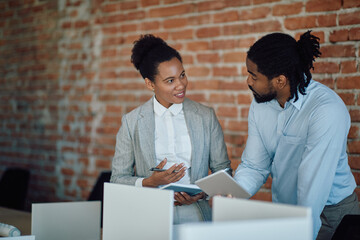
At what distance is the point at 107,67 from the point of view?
13.0 ft

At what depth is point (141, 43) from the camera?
2.60 metres

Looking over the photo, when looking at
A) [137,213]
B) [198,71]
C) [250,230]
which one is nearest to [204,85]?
[198,71]

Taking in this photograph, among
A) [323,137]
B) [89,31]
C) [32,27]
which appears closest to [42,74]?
[32,27]

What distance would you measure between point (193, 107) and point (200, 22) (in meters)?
1.02

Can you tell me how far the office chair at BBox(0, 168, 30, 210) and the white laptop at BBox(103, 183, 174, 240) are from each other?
7.95 feet

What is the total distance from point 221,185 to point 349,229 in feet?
1.83

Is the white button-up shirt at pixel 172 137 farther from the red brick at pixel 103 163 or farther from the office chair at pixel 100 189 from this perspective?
the red brick at pixel 103 163

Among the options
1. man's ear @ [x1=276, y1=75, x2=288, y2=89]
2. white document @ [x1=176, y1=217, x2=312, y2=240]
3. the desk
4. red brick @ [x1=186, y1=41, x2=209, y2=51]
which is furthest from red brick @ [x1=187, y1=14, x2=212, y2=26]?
white document @ [x1=176, y1=217, x2=312, y2=240]

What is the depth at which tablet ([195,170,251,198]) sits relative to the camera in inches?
73.5

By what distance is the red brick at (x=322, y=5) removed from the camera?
263cm

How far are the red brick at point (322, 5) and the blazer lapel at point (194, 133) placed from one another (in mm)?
977

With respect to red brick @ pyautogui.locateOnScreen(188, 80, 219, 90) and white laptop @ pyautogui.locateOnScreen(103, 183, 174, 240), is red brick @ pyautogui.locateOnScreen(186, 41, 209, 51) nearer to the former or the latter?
red brick @ pyautogui.locateOnScreen(188, 80, 219, 90)

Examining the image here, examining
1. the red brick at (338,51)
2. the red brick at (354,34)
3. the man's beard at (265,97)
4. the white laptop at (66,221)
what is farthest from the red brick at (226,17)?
the white laptop at (66,221)

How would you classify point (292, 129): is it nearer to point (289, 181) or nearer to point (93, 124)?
point (289, 181)
